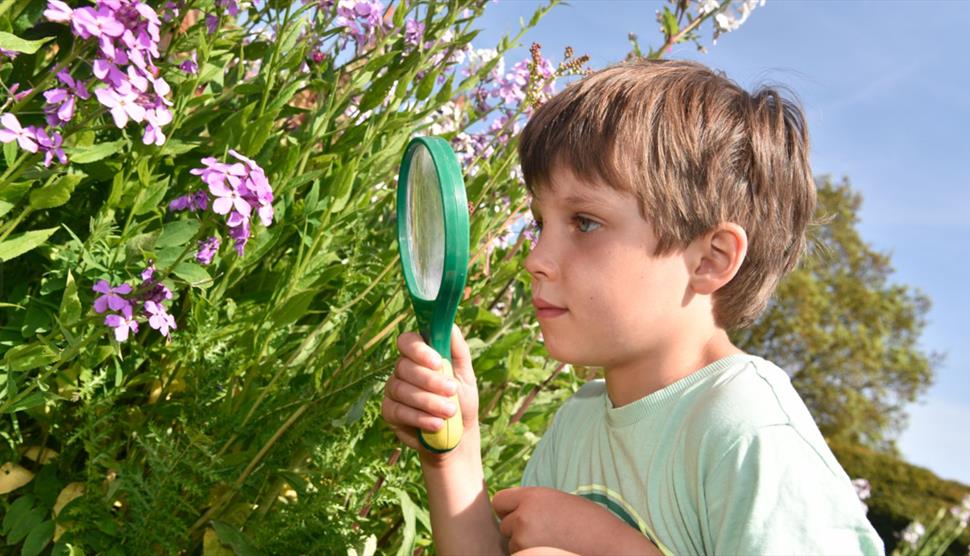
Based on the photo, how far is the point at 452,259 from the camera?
1479mm

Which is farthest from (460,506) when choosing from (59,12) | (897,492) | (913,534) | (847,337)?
(847,337)

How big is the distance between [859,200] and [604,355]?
2447 cm

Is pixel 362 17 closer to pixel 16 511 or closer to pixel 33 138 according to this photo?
pixel 33 138

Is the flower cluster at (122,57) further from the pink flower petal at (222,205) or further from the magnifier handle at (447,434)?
the magnifier handle at (447,434)

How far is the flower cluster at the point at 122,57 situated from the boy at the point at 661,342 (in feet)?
2.42

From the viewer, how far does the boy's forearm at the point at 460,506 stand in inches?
72.7

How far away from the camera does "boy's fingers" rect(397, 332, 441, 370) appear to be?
1608 millimetres

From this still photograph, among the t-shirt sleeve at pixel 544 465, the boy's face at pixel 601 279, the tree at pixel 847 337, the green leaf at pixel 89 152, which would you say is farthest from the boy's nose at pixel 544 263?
the tree at pixel 847 337

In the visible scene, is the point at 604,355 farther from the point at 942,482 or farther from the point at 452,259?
the point at 942,482

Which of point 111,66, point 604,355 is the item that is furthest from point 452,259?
point 111,66

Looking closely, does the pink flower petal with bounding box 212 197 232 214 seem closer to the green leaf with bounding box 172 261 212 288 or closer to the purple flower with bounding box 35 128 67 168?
the green leaf with bounding box 172 261 212 288

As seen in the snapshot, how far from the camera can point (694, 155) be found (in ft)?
5.82

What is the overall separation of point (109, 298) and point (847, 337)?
22.1 meters

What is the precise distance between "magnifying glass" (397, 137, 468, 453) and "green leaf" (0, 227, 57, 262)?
0.71m
